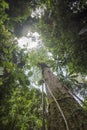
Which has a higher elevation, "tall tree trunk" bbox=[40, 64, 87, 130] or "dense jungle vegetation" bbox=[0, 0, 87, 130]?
"dense jungle vegetation" bbox=[0, 0, 87, 130]

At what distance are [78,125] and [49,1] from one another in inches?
241

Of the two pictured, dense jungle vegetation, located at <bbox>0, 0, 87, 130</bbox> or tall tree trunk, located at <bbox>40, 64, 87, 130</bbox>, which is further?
dense jungle vegetation, located at <bbox>0, 0, 87, 130</bbox>

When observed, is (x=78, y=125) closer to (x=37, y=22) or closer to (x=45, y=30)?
(x=45, y=30)

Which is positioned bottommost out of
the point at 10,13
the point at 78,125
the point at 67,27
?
the point at 78,125

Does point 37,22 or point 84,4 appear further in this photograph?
point 37,22

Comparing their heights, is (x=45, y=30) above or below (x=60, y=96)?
above

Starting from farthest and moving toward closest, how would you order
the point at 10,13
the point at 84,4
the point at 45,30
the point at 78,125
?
the point at 45,30 → the point at 84,4 → the point at 10,13 → the point at 78,125

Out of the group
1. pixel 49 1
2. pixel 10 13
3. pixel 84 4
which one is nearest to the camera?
pixel 10 13

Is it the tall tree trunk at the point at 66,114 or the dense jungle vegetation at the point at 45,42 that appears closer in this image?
the tall tree trunk at the point at 66,114

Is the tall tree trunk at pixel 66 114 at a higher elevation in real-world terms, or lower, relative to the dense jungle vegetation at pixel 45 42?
lower

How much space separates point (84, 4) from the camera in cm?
704

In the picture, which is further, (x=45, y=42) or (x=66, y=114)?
(x=45, y=42)

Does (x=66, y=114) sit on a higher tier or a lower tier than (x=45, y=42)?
lower

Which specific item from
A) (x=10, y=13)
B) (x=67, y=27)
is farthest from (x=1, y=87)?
(x=67, y=27)
